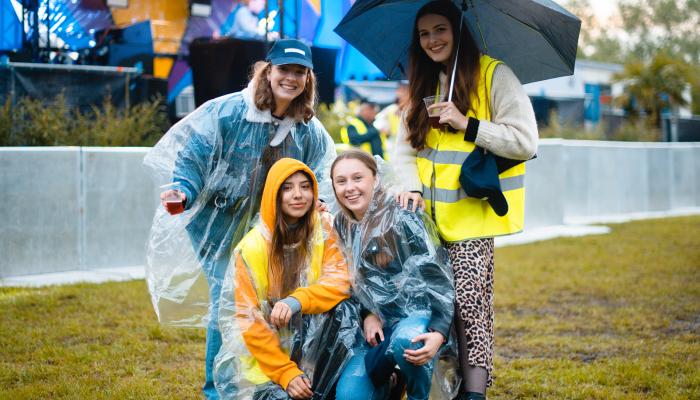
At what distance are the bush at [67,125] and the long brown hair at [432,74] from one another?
5.40m

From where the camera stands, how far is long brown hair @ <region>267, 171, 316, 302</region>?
3307mm

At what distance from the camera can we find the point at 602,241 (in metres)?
10.3

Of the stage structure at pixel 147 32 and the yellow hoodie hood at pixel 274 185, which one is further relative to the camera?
the stage structure at pixel 147 32

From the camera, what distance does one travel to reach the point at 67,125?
328 inches

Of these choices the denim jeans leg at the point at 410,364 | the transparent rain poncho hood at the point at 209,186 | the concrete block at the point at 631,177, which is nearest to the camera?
the denim jeans leg at the point at 410,364

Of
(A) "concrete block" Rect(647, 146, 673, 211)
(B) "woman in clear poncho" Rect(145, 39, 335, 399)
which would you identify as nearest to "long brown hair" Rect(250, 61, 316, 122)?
(B) "woman in clear poncho" Rect(145, 39, 335, 399)

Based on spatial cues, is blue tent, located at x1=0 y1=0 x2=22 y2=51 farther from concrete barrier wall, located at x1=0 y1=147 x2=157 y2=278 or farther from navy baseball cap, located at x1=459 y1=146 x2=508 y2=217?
navy baseball cap, located at x1=459 y1=146 x2=508 y2=217

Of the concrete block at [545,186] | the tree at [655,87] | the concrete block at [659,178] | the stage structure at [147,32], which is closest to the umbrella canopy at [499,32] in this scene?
the stage structure at [147,32]

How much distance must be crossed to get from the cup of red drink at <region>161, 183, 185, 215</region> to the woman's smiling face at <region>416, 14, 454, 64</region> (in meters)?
1.17

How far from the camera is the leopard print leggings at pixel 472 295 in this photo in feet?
10.8

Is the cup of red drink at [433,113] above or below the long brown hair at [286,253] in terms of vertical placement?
above

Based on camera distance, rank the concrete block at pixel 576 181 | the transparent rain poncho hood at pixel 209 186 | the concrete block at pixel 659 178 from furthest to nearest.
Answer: the concrete block at pixel 659 178 < the concrete block at pixel 576 181 < the transparent rain poncho hood at pixel 209 186

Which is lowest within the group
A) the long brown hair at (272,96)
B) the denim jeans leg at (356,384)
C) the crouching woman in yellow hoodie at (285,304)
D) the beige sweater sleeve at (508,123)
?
the denim jeans leg at (356,384)

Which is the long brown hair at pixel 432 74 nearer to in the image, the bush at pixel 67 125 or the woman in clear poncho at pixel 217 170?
the woman in clear poncho at pixel 217 170
